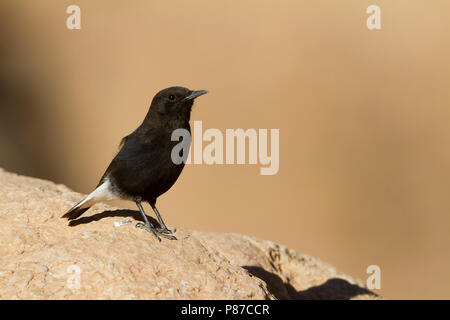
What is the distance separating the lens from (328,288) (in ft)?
22.8

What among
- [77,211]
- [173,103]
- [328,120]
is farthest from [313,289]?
[328,120]

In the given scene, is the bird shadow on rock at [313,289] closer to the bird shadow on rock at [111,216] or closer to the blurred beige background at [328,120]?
the bird shadow on rock at [111,216]

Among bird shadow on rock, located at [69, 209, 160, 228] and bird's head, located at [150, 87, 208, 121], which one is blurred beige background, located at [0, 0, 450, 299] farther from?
bird's head, located at [150, 87, 208, 121]

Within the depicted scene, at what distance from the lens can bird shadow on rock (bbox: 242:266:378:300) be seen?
20.4ft

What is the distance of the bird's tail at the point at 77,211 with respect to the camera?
5.26m

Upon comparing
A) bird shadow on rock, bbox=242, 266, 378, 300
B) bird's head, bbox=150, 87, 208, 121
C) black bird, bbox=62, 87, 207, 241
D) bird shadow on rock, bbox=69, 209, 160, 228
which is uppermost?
bird's head, bbox=150, 87, 208, 121

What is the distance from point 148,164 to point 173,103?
0.71 metres

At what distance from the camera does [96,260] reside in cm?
441

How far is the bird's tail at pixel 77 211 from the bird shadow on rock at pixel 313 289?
1.89 meters

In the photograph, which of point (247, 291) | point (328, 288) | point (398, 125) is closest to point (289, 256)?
point (328, 288)
